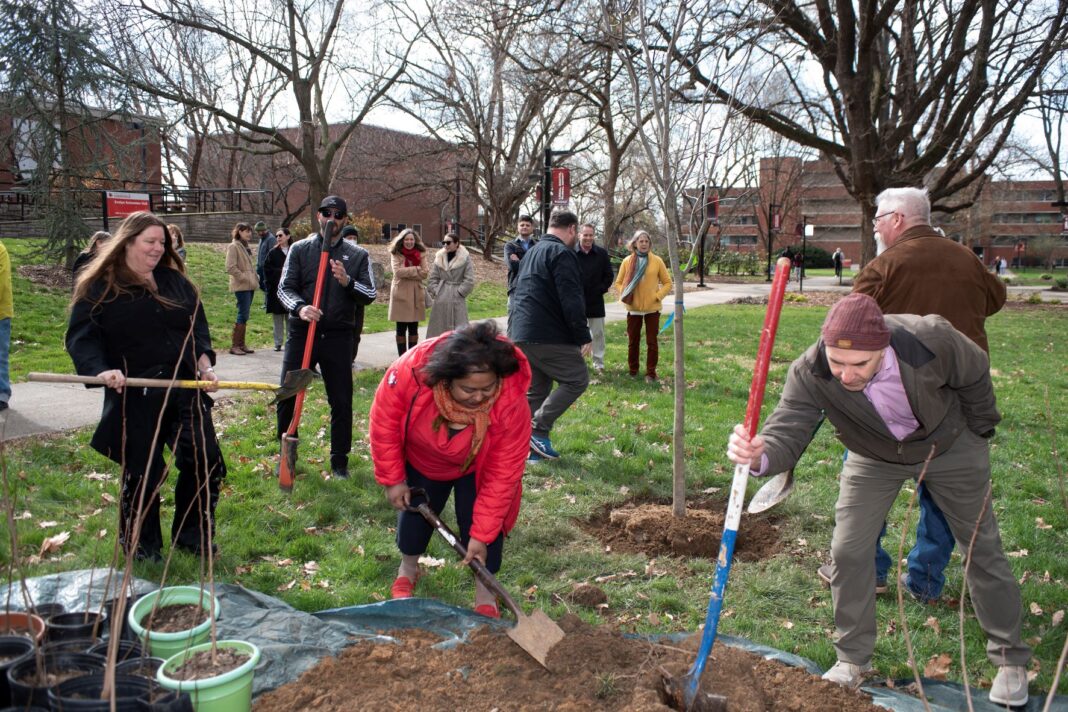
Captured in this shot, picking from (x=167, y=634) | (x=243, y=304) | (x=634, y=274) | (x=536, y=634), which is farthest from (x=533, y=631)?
(x=243, y=304)

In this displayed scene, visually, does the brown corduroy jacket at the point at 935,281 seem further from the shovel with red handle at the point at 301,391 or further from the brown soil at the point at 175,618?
the shovel with red handle at the point at 301,391

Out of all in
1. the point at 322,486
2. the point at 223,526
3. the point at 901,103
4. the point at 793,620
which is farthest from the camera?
the point at 901,103

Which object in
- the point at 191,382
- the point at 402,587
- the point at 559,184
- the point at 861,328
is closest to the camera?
the point at 861,328

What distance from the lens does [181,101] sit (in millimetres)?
17828

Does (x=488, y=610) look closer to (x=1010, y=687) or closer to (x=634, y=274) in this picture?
(x=1010, y=687)

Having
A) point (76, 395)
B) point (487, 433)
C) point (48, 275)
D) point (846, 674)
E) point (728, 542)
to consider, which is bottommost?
point (846, 674)

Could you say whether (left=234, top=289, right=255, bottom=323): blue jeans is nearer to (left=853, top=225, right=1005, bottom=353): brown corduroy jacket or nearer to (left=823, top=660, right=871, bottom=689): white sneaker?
(left=853, top=225, right=1005, bottom=353): brown corduroy jacket

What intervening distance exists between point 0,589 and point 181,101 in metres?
16.9

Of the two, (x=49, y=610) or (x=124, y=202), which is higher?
(x=124, y=202)

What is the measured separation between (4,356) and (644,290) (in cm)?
648

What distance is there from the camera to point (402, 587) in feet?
13.1

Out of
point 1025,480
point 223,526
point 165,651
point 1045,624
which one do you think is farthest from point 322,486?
point 1025,480

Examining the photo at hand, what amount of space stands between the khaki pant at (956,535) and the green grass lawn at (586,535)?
348 millimetres

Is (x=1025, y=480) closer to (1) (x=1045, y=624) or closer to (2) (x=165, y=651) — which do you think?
(1) (x=1045, y=624)
